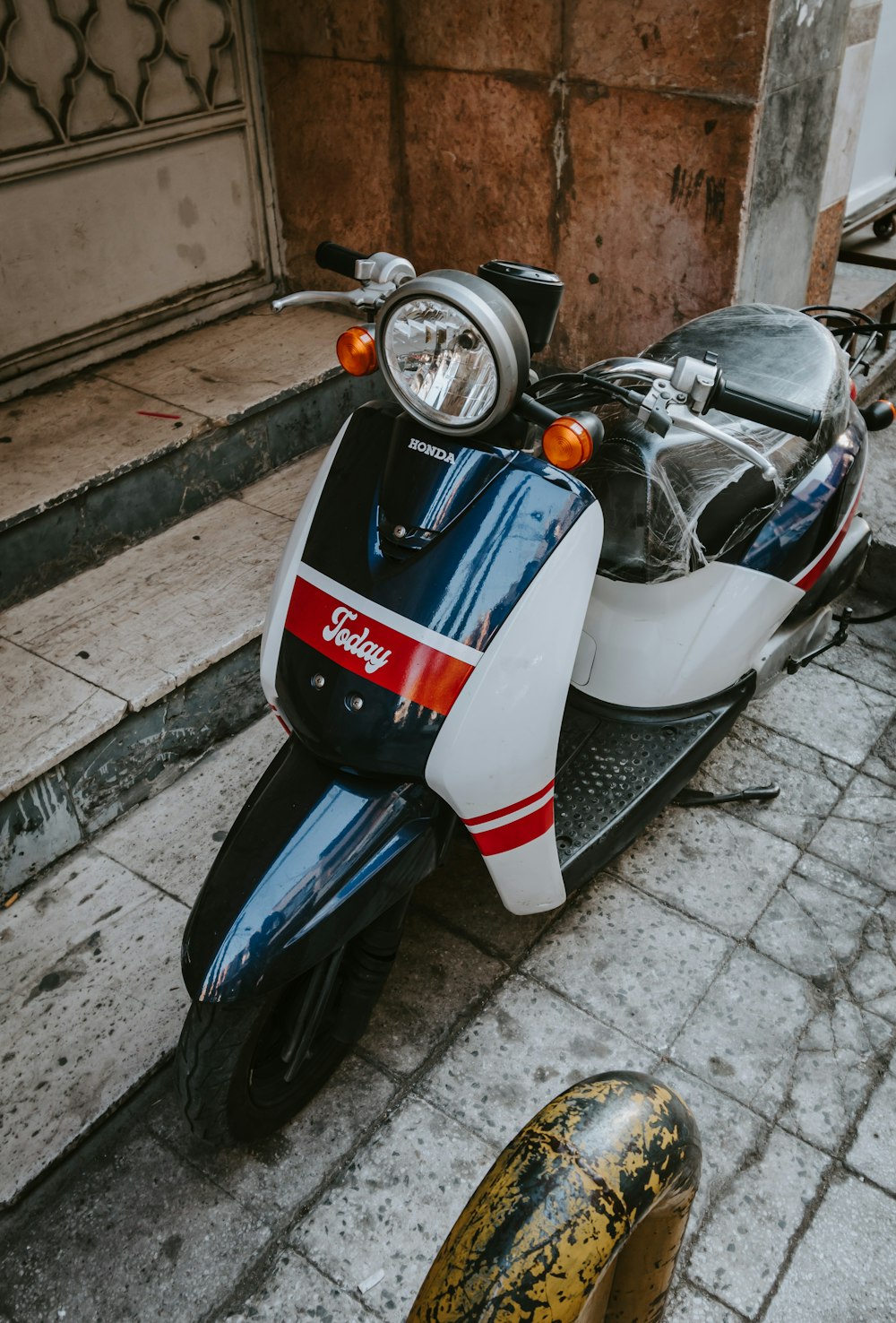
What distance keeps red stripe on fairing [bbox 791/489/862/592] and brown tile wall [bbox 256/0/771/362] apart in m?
1.20

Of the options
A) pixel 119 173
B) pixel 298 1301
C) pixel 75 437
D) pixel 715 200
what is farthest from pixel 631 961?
pixel 119 173

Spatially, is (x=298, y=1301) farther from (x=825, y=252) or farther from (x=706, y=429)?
(x=825, y=252)

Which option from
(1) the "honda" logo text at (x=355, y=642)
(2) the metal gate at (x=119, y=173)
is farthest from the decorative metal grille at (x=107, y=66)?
(1) the "honda" logo text at (x=355, y=642)

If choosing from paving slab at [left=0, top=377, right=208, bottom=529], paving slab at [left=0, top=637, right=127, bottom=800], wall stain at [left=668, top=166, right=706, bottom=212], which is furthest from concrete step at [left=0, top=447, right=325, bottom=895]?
wall stain at [left=668, top=166, right=706, bottom=212]

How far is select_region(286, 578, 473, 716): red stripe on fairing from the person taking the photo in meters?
1.90

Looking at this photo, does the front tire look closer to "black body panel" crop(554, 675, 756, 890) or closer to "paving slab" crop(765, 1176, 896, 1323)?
"black body panel" crop(554, 675, 756, 890)

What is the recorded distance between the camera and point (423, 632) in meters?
1.91

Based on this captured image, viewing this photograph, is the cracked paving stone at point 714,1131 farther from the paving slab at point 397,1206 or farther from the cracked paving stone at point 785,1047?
the paving slab at point 397,1206

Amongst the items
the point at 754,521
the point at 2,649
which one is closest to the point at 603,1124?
the point at 754,521

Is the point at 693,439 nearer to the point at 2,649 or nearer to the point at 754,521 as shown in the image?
the point at 754,521

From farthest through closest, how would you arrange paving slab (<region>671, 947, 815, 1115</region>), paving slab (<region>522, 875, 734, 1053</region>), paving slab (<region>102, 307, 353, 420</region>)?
paving slab (<region>102, 307, 353, 420</region>) < paving slab (<region>522, 875, 734, 1053</region>) < paving slab (<region>671, 947, 815, 1115</region>)

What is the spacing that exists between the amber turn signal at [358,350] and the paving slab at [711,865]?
4.51 feet

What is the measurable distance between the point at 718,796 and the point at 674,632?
63 centimetres

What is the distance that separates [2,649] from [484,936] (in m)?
1.49
